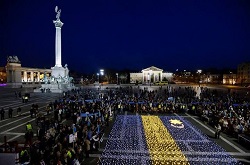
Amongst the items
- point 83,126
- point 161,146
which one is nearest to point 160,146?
point 161,146

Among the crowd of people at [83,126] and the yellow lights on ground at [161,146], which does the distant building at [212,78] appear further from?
the yellow lights on ground at [161,146]

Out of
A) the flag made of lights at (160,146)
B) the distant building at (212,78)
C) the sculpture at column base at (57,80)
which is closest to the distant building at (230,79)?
the distant building at (212,78)

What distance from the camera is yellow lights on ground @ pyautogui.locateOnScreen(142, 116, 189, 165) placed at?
40.8 feet

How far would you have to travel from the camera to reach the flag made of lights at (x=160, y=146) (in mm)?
12430

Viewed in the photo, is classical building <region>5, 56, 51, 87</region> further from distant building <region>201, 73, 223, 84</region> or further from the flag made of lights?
distant building <region>201, 73, 223, 84</region>

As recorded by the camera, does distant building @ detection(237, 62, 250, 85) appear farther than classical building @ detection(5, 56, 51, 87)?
Yes

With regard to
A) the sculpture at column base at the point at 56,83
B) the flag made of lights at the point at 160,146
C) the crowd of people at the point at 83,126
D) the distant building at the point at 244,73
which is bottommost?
the flag made of lights at the point at 160,146

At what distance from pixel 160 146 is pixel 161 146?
66mm

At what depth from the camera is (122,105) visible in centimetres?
2794

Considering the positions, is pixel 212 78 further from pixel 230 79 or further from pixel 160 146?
pixel 160 146

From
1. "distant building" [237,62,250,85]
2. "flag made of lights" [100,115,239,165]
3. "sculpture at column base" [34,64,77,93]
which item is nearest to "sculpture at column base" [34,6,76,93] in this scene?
"sculpture at column base" [34,64,77,93]

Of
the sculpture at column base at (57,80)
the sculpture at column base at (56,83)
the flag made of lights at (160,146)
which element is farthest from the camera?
the sculpture at column base at (57,80)

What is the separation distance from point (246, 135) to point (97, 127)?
10.7 metres

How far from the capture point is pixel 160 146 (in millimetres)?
14664
